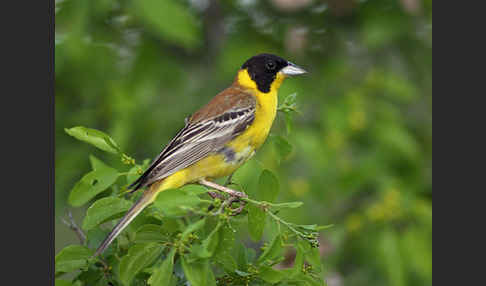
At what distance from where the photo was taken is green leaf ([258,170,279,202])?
8.93ft

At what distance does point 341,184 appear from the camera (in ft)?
17.5

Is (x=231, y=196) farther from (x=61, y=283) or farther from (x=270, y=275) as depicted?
(x=61, y=283)

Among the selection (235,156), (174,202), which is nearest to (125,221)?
(174,202)

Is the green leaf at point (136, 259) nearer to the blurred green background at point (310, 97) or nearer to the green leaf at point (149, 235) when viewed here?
the green leaf at point (149, 235)

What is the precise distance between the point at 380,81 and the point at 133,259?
12.5 feet

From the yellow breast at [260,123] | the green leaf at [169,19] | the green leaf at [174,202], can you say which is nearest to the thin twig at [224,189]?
the yellow breast at [260,123]

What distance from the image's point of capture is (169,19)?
493 cm

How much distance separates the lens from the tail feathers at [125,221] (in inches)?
Result: 109

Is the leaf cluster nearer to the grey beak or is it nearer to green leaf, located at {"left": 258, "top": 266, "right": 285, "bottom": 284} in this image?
green leaf, located at {"left": 258, "top": 266, "right": 285, "bottom": 284}

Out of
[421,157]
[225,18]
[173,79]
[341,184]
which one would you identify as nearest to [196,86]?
[173,79]

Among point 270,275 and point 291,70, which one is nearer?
point 270,275

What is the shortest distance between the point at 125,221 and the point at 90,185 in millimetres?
264

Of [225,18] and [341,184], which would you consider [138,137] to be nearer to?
[225,18]

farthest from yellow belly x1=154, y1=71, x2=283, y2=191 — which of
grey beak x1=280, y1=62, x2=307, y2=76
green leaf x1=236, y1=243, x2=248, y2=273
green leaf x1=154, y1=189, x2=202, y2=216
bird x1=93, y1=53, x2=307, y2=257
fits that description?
green leaf x1=154, y1=189, x2=202, y2=216
